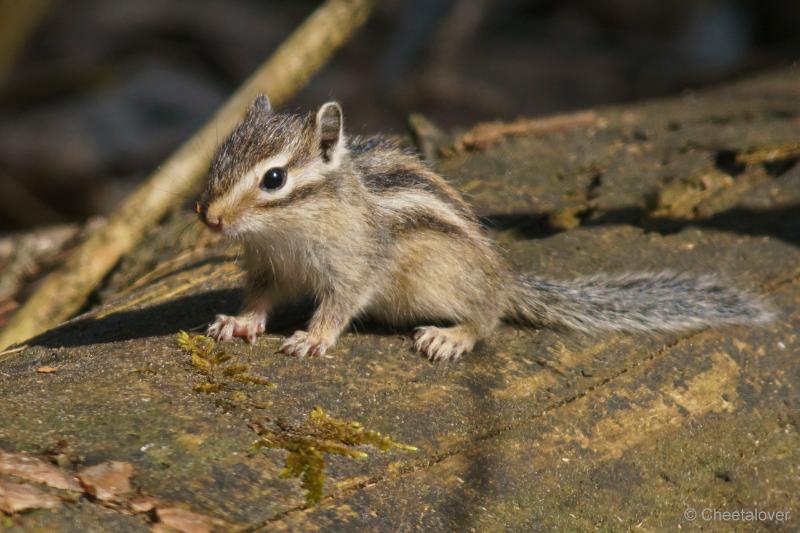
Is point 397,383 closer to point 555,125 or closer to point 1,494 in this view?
point 1,494

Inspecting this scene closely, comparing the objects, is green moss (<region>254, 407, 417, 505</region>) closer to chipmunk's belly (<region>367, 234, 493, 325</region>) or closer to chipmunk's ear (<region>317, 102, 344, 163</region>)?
chipmunk's belly (<region>367, 234, 493, 325</region>)

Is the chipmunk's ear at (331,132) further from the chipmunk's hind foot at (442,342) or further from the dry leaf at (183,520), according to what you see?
the dry leaf at (183,520)

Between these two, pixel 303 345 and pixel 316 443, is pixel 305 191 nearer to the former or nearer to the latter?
pixel 303 345

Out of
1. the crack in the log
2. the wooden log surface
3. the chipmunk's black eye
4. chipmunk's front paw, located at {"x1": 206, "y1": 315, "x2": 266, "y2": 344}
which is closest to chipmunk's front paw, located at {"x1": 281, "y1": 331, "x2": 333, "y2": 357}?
the wooden log surface

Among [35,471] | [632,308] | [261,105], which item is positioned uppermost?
[261,105]

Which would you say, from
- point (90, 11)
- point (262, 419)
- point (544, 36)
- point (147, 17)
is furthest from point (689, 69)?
point (262, 419)

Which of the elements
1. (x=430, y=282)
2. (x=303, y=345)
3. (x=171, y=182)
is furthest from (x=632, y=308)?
(x=171, y=182)

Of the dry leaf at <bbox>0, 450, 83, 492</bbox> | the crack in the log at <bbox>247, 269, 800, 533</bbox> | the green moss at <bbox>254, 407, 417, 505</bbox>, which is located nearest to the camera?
the dry leaf at <bbox>0, 450, 83, 492</bbox>
